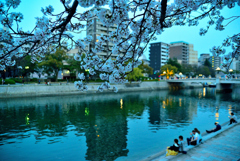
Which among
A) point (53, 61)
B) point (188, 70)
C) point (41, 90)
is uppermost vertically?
point (188, 70)

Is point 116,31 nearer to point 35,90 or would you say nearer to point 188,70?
point 35,90

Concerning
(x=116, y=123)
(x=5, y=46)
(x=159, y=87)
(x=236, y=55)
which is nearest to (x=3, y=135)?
(x=116, y=123)

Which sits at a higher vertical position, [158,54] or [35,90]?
[158,54]

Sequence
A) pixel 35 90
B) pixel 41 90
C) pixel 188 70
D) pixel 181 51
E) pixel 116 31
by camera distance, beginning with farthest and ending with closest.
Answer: pixel 181 51 < pixel 188 70 < pixel 41 90 < pixel 35 90 < pixel 116 31

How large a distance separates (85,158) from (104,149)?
1668 mm

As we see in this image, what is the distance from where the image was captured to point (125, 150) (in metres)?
12.2

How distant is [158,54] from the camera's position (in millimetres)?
114812

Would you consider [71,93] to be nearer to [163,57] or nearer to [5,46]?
[5,46]

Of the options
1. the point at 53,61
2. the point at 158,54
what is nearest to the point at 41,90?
the point at 53,61

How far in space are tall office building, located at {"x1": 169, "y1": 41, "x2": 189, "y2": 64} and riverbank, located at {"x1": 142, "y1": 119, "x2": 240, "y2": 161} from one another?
400ft

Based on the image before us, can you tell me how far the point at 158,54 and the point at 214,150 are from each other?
359 ft

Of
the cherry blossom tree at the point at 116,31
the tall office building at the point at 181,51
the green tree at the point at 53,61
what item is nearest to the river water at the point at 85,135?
the cherry blossom tree at the point at 116,31

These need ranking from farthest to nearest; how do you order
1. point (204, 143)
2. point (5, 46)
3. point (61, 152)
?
point (61, 152)
point (204, 143)
point (5, 46)

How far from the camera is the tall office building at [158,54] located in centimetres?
11445
